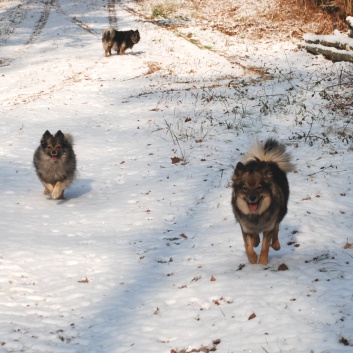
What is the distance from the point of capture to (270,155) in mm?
6008

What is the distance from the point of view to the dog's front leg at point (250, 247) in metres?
5.78

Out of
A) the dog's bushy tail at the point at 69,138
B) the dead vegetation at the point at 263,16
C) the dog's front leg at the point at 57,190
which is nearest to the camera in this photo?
the dog's front leg at the point at 57,190

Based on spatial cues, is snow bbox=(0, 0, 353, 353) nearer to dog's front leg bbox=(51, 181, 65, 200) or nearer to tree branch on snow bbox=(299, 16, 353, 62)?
dog's front leg bbox=(51, 181, 65, 200)

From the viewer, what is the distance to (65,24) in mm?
34375

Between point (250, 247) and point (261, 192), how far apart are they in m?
0.86

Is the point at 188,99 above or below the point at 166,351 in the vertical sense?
below

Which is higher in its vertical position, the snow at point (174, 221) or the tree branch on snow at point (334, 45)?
the tree branch on snow at point (334, 45)

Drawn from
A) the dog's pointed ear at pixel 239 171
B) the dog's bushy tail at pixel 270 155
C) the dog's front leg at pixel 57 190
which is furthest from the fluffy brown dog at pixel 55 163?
the dog's pointed ear at pixel 239 171

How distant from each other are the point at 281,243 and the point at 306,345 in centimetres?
262

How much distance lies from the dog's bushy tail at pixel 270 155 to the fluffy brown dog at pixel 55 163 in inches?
171

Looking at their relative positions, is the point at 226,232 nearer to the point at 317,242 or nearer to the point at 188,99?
the point at 317,242

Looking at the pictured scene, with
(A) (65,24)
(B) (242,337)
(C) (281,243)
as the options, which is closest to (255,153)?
(C) (281,243)

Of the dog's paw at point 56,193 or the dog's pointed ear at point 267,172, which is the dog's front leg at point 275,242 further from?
the dog's paw at point 56,193

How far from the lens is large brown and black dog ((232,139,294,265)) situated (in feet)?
17.4
